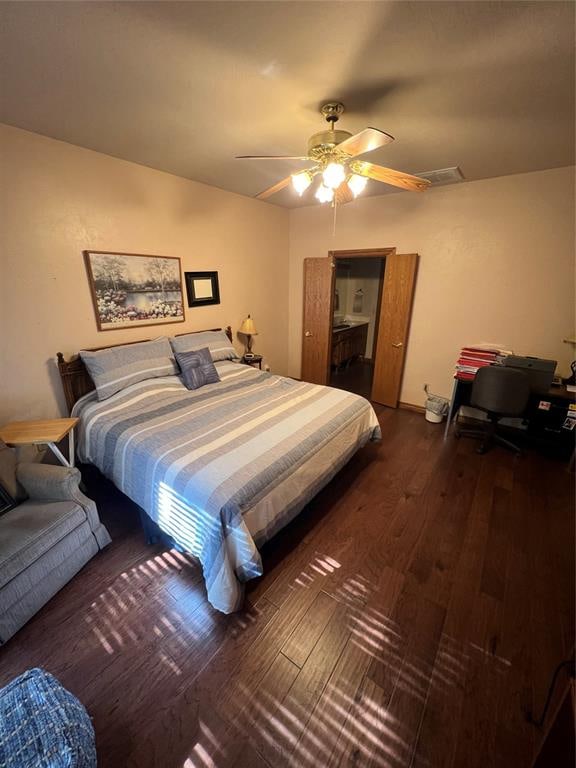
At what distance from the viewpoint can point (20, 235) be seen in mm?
2094

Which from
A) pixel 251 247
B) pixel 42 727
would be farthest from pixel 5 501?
pixel 251 247

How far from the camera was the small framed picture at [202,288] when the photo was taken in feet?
10.7

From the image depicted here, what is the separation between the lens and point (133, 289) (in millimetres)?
2779

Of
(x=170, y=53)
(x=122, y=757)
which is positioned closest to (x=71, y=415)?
(x=122, y=757)

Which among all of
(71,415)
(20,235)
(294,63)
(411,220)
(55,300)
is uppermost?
(294,63)

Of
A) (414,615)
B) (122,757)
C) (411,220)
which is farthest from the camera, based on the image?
(411,220)

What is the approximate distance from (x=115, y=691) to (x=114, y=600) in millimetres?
424

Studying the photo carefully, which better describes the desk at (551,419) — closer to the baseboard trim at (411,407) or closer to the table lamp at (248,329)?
the baseboard trim at (411,407)

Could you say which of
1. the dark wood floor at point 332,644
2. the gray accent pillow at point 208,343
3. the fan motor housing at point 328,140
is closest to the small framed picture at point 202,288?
the gray accent pillow at point 208,343

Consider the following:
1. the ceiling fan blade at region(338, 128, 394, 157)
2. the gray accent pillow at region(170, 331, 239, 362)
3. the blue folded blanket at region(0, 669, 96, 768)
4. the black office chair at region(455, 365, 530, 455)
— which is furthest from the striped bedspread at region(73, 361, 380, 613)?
→ the ceiling fan blade at region(338, 128, 394, 157)

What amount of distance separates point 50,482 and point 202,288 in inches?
94.5

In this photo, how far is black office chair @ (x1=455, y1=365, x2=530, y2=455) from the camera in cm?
263

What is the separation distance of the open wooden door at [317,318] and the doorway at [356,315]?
699 millimetres

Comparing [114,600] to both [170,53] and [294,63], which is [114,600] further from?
[294,63]
